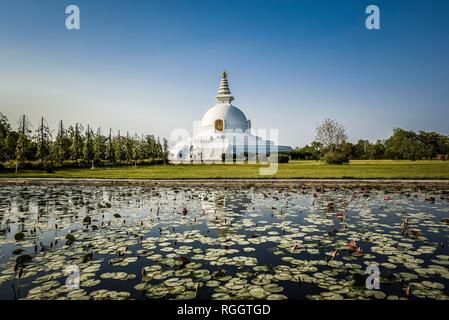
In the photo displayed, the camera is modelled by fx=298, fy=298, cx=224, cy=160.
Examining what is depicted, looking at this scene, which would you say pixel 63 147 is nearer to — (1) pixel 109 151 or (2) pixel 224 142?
(1) pixel 109 151

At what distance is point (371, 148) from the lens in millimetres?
66875

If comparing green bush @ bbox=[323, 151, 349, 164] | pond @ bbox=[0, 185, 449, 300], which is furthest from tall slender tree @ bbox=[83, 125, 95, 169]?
green bush @ bbox=[323, 151, 349, 164]

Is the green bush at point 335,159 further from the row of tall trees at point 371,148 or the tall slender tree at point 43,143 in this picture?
the tall slender tree at point 43,143

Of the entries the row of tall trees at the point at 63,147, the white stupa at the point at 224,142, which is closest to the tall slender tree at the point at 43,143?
the row of tall trees at the point at 63,147

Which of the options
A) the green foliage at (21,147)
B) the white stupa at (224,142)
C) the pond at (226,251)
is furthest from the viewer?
the white stupa at (224,142)

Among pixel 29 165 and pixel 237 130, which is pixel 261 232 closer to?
pixel 29 165

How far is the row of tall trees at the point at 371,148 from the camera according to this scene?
1880 inches

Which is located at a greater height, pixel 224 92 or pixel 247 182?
pixel 224 92

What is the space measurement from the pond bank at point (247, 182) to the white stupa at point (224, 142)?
26.7m

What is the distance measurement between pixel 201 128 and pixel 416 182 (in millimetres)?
44995

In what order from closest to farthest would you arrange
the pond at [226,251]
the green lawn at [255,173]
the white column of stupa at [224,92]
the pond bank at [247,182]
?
1. the pond at [226,251]
2. the pond bank at [247,182]
3. the green lawn at [255,173]
4. the white column of stupa at [224,92]

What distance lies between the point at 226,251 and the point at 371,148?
69605mm

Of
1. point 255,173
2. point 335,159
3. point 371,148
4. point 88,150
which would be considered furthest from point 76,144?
point 371,148
